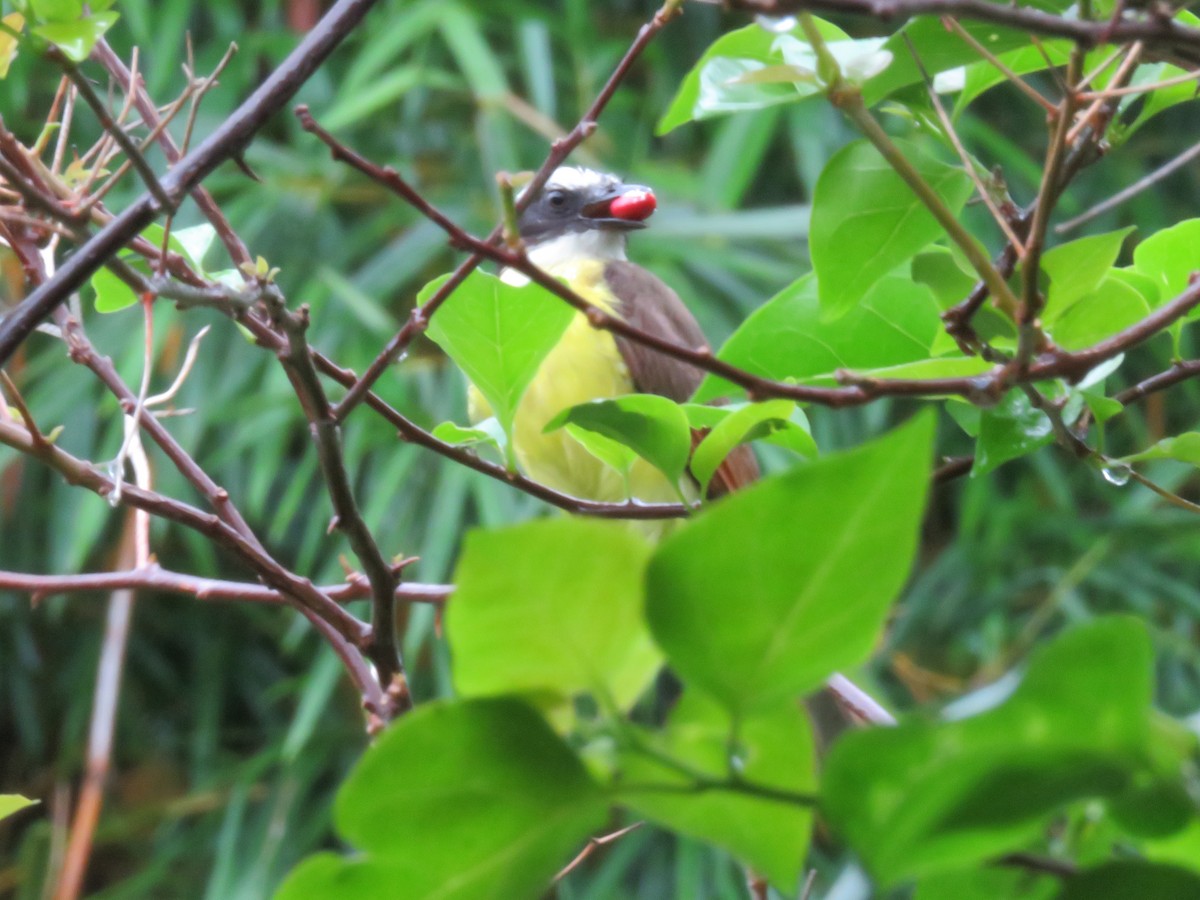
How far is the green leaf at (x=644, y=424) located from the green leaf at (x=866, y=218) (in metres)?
0.07

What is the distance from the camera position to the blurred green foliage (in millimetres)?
2418

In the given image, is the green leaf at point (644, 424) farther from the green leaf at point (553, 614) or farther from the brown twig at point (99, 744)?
the brown twig at point (99, 744)

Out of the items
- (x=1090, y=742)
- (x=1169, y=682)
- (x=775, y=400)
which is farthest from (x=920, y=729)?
(x=1169, y=682)

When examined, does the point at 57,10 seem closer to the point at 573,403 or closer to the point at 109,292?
the point at 109,292

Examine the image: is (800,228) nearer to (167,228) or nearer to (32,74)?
(32,74)

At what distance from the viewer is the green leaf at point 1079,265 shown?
0.47 m

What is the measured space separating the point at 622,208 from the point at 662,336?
18 cm

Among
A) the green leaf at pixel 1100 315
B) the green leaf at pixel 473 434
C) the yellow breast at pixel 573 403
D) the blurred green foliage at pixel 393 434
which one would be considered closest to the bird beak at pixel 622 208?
the yellow breast at pixel 573 403

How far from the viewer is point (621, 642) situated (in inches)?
11.3

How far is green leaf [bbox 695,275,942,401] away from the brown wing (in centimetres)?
98

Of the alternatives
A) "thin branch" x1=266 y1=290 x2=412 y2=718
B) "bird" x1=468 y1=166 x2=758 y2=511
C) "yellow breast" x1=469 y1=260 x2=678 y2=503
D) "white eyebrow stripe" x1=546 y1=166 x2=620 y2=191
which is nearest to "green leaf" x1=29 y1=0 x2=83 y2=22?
"thin branch" x1=266 y1=290 x2=412 y2=718

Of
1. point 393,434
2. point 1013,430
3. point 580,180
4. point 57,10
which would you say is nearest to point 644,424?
point 1013,430

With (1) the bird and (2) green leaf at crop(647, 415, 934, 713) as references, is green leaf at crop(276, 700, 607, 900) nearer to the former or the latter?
(2) green leaf at crop(647, 415, 934, 713)

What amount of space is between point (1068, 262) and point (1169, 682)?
7.32 ft
